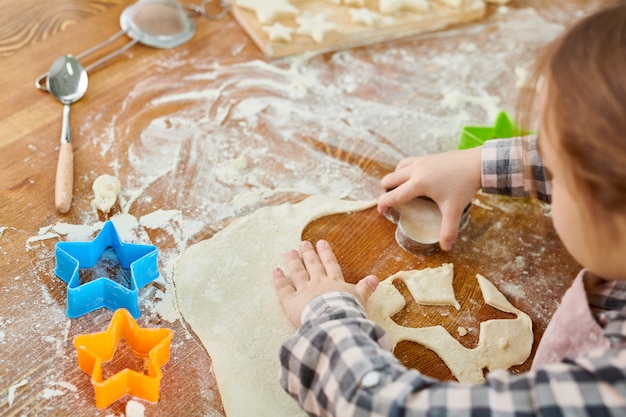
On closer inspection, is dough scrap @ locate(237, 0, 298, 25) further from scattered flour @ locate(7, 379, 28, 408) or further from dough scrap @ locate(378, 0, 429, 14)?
scattered flour @ locate(7, 379, 28, 408)

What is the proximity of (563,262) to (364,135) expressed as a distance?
0.40 meters

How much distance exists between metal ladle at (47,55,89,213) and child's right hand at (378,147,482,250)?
49 centimetres

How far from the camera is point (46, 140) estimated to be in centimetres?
103

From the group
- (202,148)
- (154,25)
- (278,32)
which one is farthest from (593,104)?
(154,25)

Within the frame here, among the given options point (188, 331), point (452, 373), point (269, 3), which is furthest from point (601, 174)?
point (269, 3)

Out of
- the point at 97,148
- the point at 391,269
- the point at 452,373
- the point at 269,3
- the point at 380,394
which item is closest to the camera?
the point at 380,394

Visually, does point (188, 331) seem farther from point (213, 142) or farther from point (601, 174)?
point (601, 174)

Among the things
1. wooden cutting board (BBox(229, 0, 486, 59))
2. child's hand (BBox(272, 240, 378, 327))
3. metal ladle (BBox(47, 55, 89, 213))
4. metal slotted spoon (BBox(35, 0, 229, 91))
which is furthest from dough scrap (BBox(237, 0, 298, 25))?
child's hand (BBox(272, 240, 378, 327))

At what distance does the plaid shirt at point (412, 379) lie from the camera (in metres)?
0.60

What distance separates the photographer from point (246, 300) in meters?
0.86

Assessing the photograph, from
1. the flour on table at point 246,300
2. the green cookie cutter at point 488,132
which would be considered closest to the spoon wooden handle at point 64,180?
the flour on table at point 246,300

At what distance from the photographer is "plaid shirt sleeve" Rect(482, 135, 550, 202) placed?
956 mm

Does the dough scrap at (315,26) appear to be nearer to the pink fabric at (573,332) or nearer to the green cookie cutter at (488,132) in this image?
the green cookie cutter at (488,132)

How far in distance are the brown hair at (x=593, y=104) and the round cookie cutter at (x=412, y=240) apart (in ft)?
1.18
